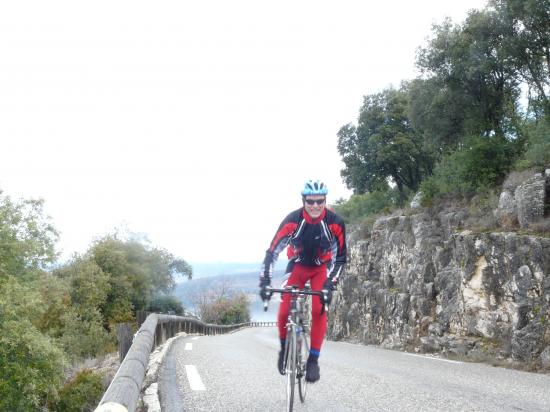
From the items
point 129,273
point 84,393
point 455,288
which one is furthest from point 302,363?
point 129,273

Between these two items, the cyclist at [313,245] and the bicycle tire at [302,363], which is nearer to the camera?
the bicycle tire at [302,363]

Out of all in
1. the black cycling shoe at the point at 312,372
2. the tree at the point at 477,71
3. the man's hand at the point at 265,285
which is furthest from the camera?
the tree at the point at 477,71

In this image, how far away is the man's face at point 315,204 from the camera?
20.2 ft

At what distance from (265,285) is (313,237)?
775mm

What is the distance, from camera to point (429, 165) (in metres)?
41.3

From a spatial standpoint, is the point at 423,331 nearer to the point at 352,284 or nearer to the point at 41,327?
the point at 352,284

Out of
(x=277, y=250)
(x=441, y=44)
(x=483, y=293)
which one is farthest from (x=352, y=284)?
(x=277, y=250)

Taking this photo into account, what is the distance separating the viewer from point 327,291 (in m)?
6.01

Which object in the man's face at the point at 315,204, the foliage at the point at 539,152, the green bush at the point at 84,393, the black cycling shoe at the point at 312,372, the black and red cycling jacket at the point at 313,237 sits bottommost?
the green bush at the point at 84,393

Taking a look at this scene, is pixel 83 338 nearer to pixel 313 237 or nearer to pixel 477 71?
pixel 477 71

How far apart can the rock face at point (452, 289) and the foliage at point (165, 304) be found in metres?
30.7

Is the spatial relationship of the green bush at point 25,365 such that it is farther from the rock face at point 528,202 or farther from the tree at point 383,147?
the tree at point 383,147

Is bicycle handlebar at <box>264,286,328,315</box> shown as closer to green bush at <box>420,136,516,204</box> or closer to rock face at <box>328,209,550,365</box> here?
rock face at <box>328,209,550,365</box>

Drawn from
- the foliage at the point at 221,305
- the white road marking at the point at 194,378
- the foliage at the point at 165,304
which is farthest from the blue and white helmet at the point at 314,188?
the foliage at the point at 221,305
